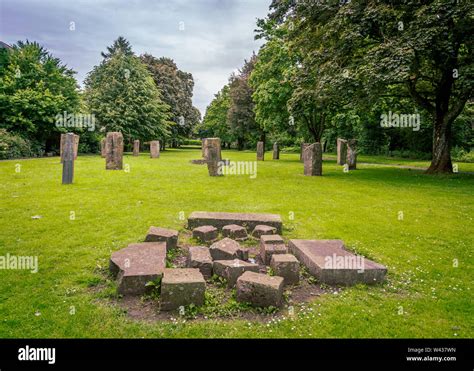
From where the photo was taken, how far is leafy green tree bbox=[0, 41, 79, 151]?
25.2 metres

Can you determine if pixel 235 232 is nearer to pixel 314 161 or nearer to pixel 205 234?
pixel 205 234

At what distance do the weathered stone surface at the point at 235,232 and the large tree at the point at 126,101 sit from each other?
31.6m

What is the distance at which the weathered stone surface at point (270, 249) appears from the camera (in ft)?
16.1

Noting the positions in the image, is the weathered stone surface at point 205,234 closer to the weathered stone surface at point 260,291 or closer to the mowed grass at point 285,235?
the mowed grass at point 285,235

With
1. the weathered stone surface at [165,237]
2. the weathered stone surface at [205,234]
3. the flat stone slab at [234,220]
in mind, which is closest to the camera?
the weathered stone surface at [165,237]

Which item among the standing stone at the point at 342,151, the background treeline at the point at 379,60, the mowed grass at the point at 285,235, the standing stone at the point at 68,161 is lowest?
the mowed grass at the point at 285,235

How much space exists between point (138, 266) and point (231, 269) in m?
1.21

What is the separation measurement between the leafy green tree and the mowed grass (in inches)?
607

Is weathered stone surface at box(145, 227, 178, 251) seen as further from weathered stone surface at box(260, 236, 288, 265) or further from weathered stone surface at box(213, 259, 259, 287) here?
weathered stone surface at box(260, 236, 288, 265)

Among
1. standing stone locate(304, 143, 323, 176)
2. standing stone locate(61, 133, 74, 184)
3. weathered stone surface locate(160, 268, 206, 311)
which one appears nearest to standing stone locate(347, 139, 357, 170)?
standing stone locate(304, 143, 323, 176)

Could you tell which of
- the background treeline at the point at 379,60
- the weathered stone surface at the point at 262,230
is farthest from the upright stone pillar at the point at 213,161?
the weathered stone surface at the point at 262,230
